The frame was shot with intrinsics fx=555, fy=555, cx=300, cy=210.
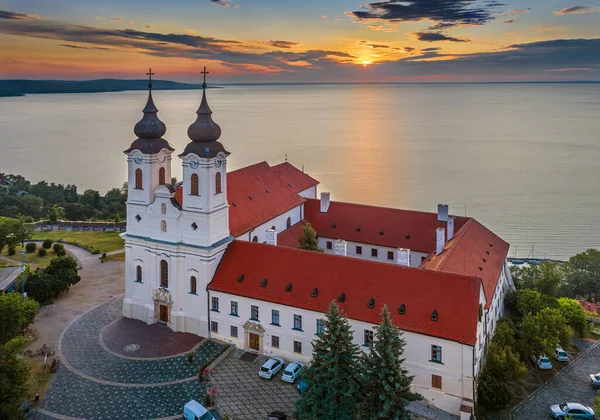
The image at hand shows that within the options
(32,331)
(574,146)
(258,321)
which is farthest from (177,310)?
(574,146)

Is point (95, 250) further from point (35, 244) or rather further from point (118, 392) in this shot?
point (118, 392)

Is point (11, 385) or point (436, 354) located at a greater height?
point (436, 354)

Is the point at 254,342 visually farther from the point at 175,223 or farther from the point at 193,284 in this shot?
the point at 175,223

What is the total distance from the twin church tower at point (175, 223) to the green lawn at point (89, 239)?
2039 cm

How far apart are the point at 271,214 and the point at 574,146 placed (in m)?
100

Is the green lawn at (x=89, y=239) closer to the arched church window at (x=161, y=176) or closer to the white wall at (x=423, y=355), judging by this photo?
the arched church window at (x=161, y=176)

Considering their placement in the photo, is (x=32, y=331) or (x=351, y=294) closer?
(x=351, y=294)

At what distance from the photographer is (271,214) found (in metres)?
41.1

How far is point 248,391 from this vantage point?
27.4 m

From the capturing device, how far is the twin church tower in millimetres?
32312

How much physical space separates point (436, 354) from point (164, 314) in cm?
1715

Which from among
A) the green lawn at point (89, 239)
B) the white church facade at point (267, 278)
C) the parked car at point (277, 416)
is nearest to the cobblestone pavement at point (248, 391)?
the parked car at point (277, 416)

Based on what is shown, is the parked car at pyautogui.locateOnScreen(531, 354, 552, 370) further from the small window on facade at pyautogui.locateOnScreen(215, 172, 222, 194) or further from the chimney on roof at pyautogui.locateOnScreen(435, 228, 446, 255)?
the small window on facade at pyautogui.locateOnScreen(215, 172, 222, 194)

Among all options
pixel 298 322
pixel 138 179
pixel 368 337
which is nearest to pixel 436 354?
pixel 368 337
